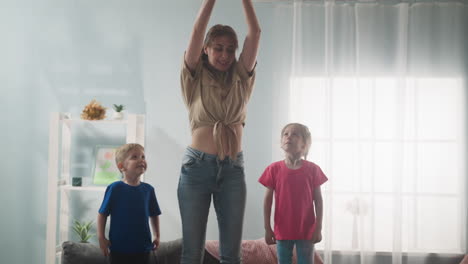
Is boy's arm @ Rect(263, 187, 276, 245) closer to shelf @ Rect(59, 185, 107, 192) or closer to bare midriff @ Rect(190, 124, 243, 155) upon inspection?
bare midriff @ Rect(190, 124, 243, 155)

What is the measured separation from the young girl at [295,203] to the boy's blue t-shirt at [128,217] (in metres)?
0.52

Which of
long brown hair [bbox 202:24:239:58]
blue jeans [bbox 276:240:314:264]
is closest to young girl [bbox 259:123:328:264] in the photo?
blue jeans [bbox 276:240:314:264]

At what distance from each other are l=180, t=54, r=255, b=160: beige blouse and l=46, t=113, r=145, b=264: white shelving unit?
1.53 meters

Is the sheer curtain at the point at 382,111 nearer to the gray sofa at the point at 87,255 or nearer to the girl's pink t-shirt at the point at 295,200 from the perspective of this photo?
the gray sofa at the point at 87,255

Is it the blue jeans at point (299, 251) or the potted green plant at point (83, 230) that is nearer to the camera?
the blue jeans at point (299, 251)

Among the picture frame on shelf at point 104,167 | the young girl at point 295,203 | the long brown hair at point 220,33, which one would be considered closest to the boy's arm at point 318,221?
the young girl at point 295,203

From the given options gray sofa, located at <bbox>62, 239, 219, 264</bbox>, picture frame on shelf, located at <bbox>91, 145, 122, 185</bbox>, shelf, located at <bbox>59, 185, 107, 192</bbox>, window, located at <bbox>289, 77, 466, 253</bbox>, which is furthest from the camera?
window, located at <bbox>289, 77, 466, 253</bbox>

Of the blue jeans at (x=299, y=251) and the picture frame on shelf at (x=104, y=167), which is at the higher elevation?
the picture frame on shelf at (x=104, y=167)

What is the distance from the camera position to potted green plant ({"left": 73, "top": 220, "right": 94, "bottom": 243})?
3.08 meters

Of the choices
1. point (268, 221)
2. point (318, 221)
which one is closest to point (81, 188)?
point (268, 221)

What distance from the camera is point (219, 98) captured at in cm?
153

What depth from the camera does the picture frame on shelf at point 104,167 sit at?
3133 mm

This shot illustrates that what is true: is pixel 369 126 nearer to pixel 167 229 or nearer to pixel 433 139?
pixel 433 139

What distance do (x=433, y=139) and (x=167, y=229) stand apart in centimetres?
211
